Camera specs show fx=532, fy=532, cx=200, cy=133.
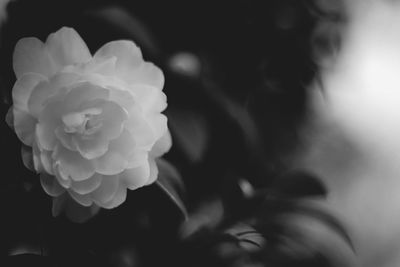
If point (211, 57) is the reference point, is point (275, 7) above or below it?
above

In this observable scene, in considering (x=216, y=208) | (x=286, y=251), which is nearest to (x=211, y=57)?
(x=216, y=208)

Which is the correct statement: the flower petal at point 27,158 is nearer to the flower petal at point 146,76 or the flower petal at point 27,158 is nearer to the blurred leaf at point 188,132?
the flower petal at point 146,76

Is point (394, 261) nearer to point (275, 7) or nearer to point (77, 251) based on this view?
point (275, 7)

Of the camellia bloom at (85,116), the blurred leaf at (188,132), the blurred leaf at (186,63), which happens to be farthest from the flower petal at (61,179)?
the blurred leaf at (186,63)

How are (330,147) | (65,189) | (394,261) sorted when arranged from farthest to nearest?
(394,261)
(330,147)
(65,189)

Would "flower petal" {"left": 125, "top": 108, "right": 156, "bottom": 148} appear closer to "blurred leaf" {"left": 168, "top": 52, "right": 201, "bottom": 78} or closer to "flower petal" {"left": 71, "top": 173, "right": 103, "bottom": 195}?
"flower petal" {"left": 71, "top": 173, "right": 103, "bottom": 195}

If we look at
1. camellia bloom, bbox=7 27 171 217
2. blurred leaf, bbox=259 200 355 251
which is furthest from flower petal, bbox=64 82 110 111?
blurred leaf, bbox=259 200 355 251

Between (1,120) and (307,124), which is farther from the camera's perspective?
(307,124)
